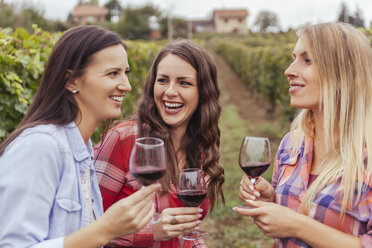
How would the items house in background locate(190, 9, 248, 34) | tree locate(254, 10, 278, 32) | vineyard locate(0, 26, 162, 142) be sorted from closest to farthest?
vineyard locate(0, 26, 162, 142), tree locate(254, 10, 278, 32), house in background locate(190, 9, 248, 34)

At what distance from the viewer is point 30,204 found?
1.52m

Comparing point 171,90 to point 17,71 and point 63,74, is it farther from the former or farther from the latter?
point 17,71

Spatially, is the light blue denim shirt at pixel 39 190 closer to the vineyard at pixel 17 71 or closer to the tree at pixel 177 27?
the vineyard at pixel 17 71

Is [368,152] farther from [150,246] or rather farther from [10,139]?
[10,139]

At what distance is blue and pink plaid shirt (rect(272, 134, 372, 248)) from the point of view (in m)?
1.88

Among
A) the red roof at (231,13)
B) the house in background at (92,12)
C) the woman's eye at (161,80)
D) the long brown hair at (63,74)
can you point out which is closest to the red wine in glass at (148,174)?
the long brown hair at (63,74)

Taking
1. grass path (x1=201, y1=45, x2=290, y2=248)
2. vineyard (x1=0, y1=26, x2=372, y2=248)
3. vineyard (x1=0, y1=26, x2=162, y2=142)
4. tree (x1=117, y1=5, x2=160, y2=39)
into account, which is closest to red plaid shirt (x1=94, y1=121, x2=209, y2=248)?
vineyard (x1=0, y1=26, x2=372, y2=248)

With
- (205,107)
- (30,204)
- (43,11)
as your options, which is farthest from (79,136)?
(43,11)

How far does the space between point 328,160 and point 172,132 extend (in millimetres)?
1128

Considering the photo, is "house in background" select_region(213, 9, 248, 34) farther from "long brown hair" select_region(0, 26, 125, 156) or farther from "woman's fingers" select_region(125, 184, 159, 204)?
"woman's fingers" select_region(125, 184, 159, 204)

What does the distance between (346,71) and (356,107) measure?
20 centimetres

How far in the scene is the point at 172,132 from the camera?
2.77 metres

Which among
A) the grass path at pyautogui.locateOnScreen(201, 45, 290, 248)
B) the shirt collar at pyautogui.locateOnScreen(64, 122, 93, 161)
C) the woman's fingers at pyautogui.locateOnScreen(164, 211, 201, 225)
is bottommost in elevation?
the grass path at pyautogui.locateOnScreen(201, 45, 290, 248)

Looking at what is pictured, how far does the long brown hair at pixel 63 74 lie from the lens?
180 centimetres
